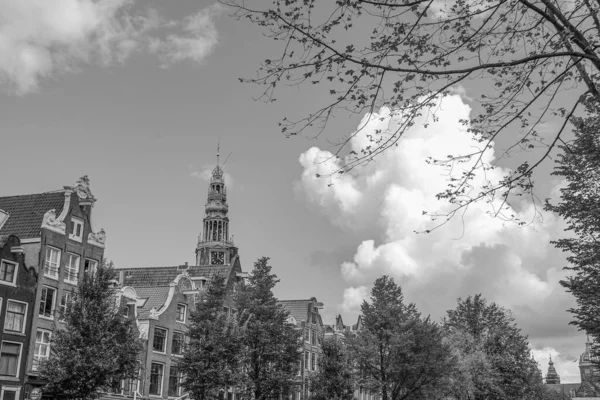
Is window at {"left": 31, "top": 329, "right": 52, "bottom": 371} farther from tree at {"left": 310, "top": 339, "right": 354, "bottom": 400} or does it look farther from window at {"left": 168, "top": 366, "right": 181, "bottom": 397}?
tree at {"left": 310, "top": 339, "right": 354, "bottom": 400}

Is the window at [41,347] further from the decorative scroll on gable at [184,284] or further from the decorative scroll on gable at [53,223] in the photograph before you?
the decorative scroll on gable at [184,284]

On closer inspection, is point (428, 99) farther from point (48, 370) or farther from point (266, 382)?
point (266, 382)

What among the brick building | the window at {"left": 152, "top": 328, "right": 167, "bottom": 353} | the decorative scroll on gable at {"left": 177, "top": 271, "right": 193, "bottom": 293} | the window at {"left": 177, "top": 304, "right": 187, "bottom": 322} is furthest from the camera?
the decorative scroll on gable at {"left": 177, "top": 271, "right": 193, "bottom": 293}

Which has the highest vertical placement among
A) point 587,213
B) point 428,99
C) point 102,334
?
point 587,213

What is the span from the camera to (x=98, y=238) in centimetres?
4772

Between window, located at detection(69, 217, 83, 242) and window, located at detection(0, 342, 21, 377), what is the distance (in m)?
8.64

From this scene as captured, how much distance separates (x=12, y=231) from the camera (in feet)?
147

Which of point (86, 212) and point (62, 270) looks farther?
point (86, 212)

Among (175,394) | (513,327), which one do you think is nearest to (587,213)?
(175,394)

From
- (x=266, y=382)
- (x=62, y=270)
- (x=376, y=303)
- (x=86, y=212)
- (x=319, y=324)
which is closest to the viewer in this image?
(x=62, y=270)

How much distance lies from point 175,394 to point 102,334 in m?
18.3

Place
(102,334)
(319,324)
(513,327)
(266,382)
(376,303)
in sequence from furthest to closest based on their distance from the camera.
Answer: (319,324), (513,327), (376,303), (266,382), (102,334)

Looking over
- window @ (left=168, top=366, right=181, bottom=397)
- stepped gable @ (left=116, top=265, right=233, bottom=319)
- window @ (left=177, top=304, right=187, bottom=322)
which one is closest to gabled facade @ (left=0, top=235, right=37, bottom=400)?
stepped gable @ (left=116, top=265, right=233, bottom=319)

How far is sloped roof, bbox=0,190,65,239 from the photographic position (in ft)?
145
